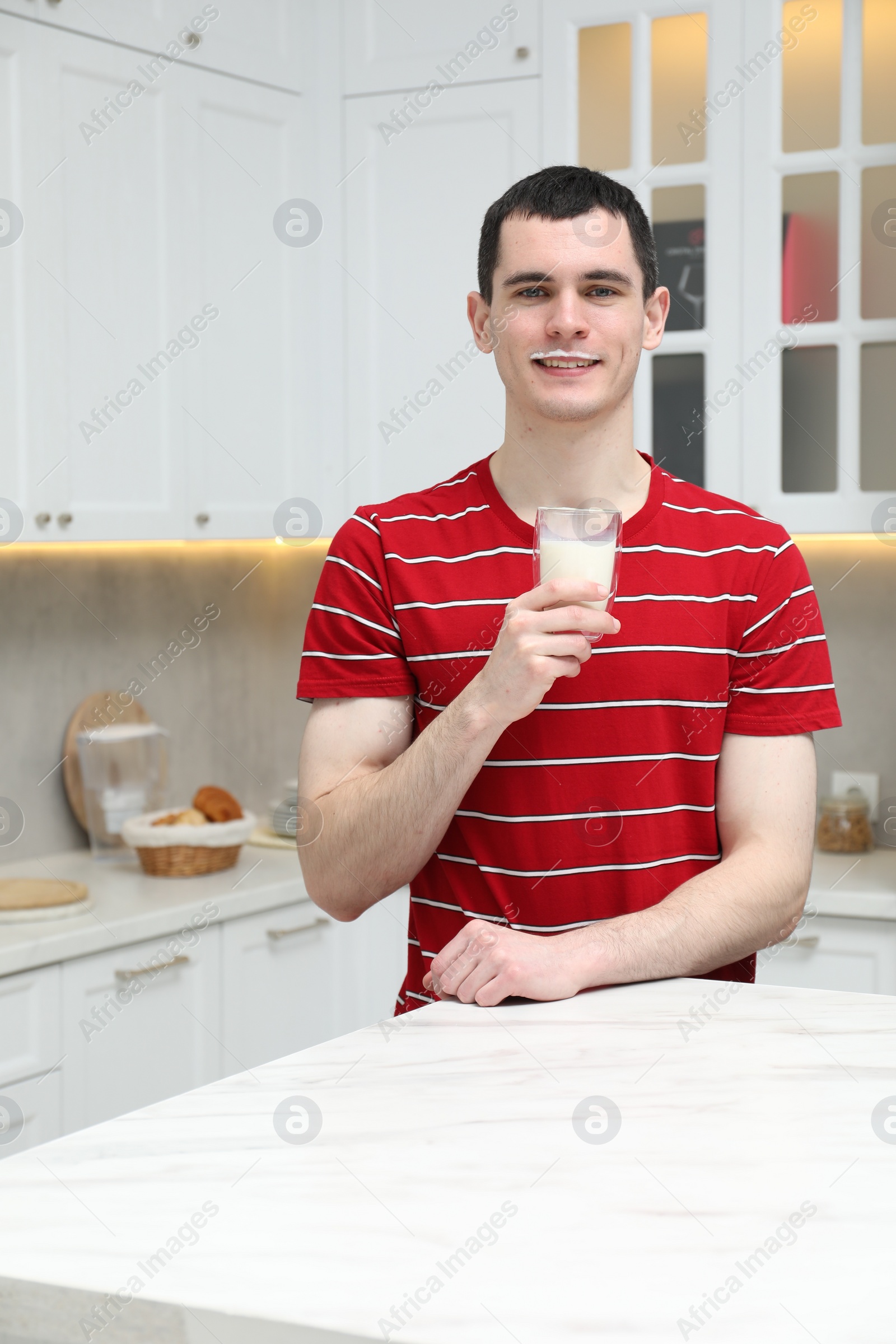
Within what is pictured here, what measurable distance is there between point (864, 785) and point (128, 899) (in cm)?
144

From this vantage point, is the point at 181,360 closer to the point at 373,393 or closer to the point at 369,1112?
the point at 373,393

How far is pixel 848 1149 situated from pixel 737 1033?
0.63 ft

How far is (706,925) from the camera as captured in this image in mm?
1178

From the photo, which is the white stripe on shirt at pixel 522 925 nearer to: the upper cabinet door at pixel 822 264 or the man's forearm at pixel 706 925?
the man's forearm at pixel 706 925

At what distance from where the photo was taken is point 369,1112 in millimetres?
796

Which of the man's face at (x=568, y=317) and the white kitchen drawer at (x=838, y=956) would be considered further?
the white kitchen drawer at (x=838, y=956)

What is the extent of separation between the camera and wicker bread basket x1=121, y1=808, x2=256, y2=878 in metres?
2.53

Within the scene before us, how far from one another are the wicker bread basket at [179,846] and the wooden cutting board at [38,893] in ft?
→ 0.51

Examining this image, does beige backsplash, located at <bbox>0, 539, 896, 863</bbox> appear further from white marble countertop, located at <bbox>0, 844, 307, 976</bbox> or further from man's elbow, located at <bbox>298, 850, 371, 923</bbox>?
man's elbow, located at <bbox>298, 850, 371, 923</bbox>

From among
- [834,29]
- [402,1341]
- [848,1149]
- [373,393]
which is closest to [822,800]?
[373,393]

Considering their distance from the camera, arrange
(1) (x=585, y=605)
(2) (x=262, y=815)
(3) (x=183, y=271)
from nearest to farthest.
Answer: (1) (x=585, y=605)
(3) (x=183, y=271)
(2) (x=262, y=815)

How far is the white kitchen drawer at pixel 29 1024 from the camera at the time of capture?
2055mm

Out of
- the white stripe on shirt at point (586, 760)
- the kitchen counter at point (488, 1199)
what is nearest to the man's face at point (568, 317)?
the white stripe on shirt at point (586, 760)

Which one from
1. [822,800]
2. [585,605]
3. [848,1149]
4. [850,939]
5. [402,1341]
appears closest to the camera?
[402,1341]
